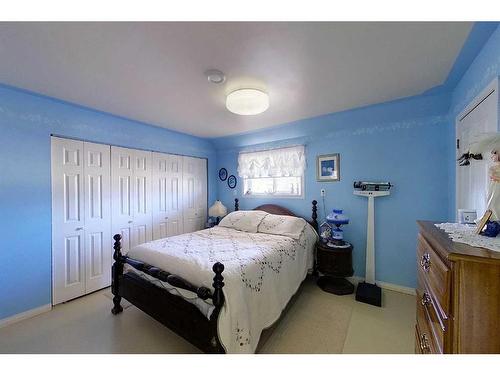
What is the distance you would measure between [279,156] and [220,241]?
182 centimetres

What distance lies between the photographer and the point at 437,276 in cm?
85

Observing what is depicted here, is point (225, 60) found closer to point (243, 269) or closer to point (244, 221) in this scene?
point (243, 269)

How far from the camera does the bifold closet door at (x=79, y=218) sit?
2352 mm

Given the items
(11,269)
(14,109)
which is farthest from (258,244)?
(14,109)

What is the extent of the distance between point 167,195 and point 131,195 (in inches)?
23.2

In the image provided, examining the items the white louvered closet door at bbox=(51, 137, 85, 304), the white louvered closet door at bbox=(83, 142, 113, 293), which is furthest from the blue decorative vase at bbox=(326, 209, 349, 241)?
the white louvered closet door at bbox=(51, 137, 85, 304)

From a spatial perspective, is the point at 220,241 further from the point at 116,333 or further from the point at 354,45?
the point at 354,45

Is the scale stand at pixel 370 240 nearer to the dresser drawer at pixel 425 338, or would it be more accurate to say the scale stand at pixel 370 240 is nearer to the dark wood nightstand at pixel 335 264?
the dark wood nightstand at pixel 335 264

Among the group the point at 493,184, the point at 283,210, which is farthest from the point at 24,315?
the point at 493,184

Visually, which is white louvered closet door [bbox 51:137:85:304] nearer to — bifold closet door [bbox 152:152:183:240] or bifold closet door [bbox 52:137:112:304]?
bifold closet door [bbox 52:137:112:304]

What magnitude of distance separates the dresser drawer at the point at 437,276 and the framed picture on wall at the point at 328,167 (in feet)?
6.54

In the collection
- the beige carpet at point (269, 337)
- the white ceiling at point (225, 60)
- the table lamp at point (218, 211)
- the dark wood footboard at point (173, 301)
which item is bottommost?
the beige carpet at point (269, 337)

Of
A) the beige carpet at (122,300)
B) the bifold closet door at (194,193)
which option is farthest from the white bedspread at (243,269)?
the bifold closet door at (194,193)

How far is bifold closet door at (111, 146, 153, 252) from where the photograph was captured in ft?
9.36
